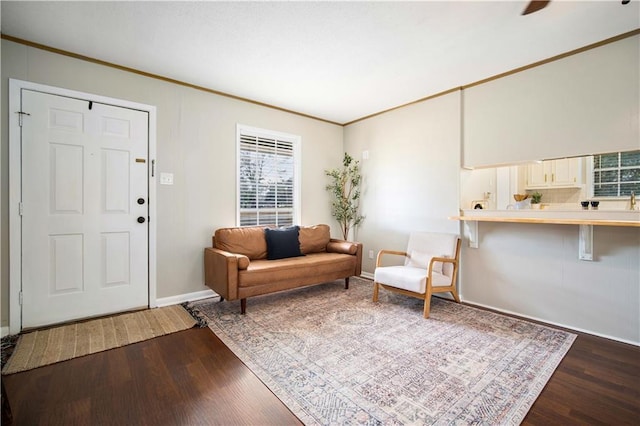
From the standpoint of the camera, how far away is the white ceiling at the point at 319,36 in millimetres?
2139

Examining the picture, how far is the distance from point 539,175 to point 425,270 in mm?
2147

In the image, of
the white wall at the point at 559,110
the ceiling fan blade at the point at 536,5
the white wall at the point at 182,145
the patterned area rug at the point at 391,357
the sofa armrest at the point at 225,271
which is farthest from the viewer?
the sofa armrest at the point at 225,271

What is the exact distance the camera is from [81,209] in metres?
2.86

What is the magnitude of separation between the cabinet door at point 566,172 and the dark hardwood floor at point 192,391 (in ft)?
6.85

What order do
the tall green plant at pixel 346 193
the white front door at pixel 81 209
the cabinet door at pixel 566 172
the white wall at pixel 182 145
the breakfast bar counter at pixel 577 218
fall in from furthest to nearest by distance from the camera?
the tall green plant at pixel 346 193 → the cabinet door at pixel 566 172 → the white wall at pixel 182 145 → the white front door at pixel 81 209 → the breakfast bar counter at pixel 577 218

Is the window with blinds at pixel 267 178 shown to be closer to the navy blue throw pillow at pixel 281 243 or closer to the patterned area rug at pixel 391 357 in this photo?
the navy blue throw pillow at pixel 281 243

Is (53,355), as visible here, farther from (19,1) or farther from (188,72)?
(188,72)

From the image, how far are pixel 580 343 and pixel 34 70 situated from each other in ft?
17.5

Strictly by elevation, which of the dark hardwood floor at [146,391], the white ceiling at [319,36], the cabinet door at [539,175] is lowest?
the dark hardwood floor at [146,391]

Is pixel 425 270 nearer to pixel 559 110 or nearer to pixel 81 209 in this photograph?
pixel 559 110

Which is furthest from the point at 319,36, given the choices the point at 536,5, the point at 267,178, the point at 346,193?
the point at 346,193

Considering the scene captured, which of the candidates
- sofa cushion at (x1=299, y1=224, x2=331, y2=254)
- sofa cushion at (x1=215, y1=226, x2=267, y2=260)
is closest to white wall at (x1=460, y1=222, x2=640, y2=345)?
sofa cushion at (x1=299, y1=224, x2=331, y2=254)

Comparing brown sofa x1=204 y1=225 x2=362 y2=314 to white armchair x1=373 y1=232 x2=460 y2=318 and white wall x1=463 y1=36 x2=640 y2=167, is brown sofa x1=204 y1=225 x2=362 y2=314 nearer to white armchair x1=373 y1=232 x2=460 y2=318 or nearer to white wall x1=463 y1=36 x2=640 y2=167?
white armchair x1=373 y1=232 x2=460 y2=318

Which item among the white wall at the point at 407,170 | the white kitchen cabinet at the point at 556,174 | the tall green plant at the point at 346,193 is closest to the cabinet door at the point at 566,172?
the white kitchen cabinet at the point at 556,174
